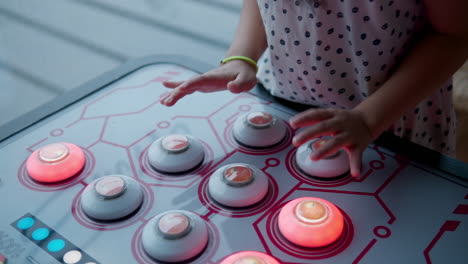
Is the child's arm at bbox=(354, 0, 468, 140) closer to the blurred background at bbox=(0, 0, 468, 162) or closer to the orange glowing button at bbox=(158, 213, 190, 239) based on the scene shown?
the orange glowing button at bbox=(158, 213, 190, 239)

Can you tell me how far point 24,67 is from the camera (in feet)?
4.94

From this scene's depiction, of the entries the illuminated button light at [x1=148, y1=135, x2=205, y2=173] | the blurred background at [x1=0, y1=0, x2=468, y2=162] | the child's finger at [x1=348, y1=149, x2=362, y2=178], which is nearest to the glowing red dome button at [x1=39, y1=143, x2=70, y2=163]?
the illuminated button light at [x1=148, y1=135, x2=205, y2=173]

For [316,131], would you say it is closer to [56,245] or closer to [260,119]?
[260,119]

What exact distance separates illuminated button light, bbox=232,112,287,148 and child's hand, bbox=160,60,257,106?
4 cm

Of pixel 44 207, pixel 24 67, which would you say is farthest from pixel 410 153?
pixel 24 67

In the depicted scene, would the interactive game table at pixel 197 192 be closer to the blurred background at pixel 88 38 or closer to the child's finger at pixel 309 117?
the child's finger at pixel 309 117

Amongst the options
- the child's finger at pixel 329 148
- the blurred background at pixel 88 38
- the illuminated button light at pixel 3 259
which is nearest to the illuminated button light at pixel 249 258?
the child's finger at pixel 329 148

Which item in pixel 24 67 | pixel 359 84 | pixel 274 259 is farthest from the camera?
pixel 24 67

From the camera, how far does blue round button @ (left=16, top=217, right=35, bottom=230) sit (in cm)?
56

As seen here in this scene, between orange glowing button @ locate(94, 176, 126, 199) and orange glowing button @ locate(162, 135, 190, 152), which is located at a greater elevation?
orange glowing button @ locate(162, 135, 190, 152)

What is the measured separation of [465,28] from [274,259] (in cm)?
36

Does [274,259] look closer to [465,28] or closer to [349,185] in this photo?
[349,185]

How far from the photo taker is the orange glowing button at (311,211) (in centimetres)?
53

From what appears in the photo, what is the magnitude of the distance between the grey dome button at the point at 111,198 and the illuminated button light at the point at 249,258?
132 mm
